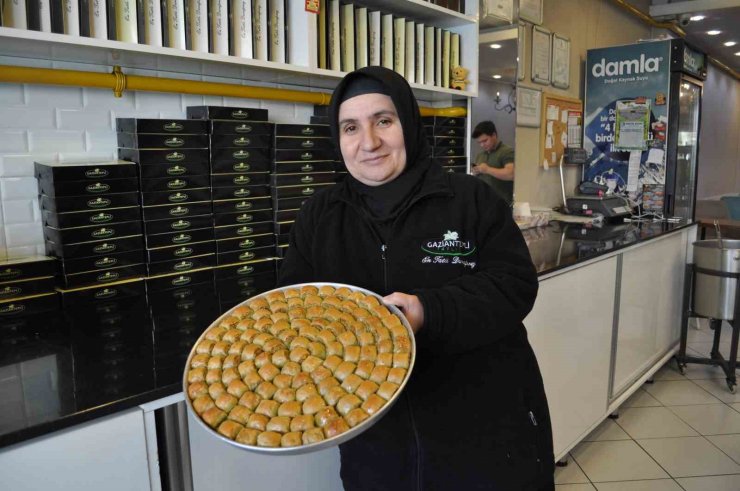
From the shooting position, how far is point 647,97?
4152 mm

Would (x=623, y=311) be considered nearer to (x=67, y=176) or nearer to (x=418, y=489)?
(x=418, y=489)

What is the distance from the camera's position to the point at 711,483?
2.39m

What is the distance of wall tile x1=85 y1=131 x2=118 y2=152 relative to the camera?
5.92 feet

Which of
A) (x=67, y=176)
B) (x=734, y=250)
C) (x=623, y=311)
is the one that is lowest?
(x=623, y=311)

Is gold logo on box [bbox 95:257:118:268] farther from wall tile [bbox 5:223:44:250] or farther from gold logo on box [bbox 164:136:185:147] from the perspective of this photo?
gold logo on box [bbox 164:136:185:147]

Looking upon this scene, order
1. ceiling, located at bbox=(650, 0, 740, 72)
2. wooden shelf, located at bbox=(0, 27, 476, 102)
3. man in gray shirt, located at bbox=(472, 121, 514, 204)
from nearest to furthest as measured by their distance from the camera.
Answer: wooden shelf, located at bbox=(0, 27, 476, 102) → man in gray shirt, located at bbox=(472, 121, 514, 204) → ceiling, located at bbox=(650, 0, 740, 72)

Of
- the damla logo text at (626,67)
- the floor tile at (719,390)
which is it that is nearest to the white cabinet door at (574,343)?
the floor tile at (719,390)

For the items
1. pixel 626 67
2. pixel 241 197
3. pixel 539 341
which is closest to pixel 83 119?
pixel 241 197

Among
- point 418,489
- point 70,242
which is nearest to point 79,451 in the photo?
point 418,489

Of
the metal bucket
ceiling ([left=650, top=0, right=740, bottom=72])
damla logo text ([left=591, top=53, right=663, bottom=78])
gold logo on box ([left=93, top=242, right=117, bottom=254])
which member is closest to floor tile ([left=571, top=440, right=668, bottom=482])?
the metal bucket

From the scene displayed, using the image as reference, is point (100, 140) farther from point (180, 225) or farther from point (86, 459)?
point (86, 459)

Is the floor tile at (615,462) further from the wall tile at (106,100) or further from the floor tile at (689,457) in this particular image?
the wall tile at (106,100)

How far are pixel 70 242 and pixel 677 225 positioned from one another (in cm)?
329

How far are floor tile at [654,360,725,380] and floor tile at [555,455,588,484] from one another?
129cm
